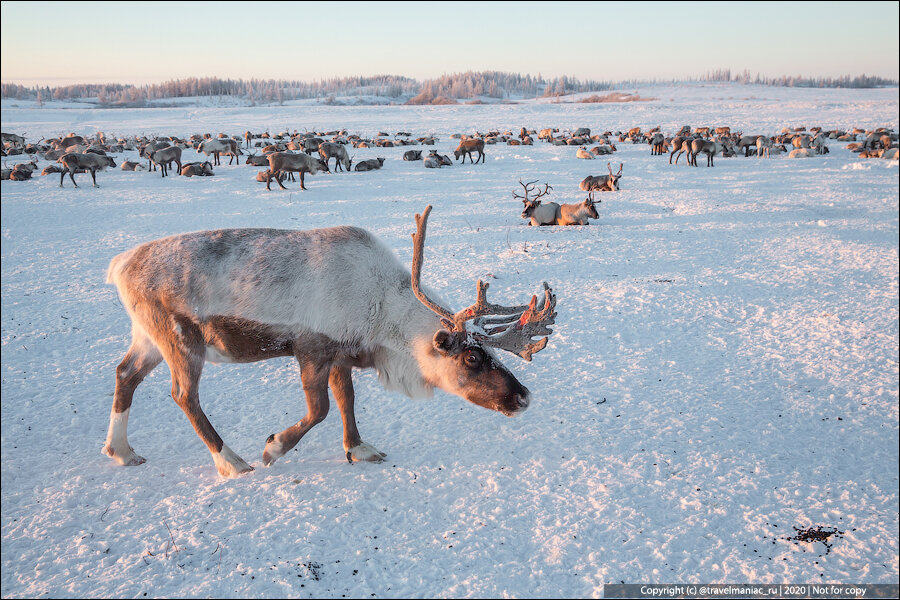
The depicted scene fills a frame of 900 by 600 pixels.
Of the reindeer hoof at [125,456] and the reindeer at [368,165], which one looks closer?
the reindeer hoof at [125,456]

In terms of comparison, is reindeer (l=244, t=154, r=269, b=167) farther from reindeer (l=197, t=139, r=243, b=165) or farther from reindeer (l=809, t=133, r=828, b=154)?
reindeer (l=809, t=133, r=828, b=154)

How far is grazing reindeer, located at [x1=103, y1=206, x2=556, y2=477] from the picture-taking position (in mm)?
3643

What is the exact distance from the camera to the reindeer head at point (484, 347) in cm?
355

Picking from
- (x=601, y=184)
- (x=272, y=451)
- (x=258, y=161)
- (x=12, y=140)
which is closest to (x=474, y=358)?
(x=272, y=451)

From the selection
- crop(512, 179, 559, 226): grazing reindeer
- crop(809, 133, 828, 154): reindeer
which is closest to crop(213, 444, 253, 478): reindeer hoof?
crop(512, 179, 559, 226): grazing reindeer

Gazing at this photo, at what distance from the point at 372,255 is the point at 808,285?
Answer: 6.73 m

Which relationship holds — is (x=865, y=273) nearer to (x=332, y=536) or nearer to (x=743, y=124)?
(x=332, y=536)

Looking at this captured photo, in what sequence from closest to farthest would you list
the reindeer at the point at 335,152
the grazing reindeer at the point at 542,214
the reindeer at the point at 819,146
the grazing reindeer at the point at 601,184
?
the grazing reindeer at the point at 542,214, the grazing reindeer at the point at 601,184, the reindeer at the point at 335,152, the reindeer at the point at 819,146

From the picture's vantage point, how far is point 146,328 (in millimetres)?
3932

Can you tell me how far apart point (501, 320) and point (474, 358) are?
1.05ft

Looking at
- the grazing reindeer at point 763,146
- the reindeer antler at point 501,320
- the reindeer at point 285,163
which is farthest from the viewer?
the grazing reindeer at point 763,146

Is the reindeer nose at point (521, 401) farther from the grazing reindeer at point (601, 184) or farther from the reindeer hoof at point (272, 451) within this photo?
the grazing reindeer at point (601, 184)

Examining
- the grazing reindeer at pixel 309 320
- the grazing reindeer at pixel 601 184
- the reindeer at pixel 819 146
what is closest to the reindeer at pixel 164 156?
the grazing reindeer at pixel 601 184

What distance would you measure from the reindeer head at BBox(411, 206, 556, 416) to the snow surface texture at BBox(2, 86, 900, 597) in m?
0.71
